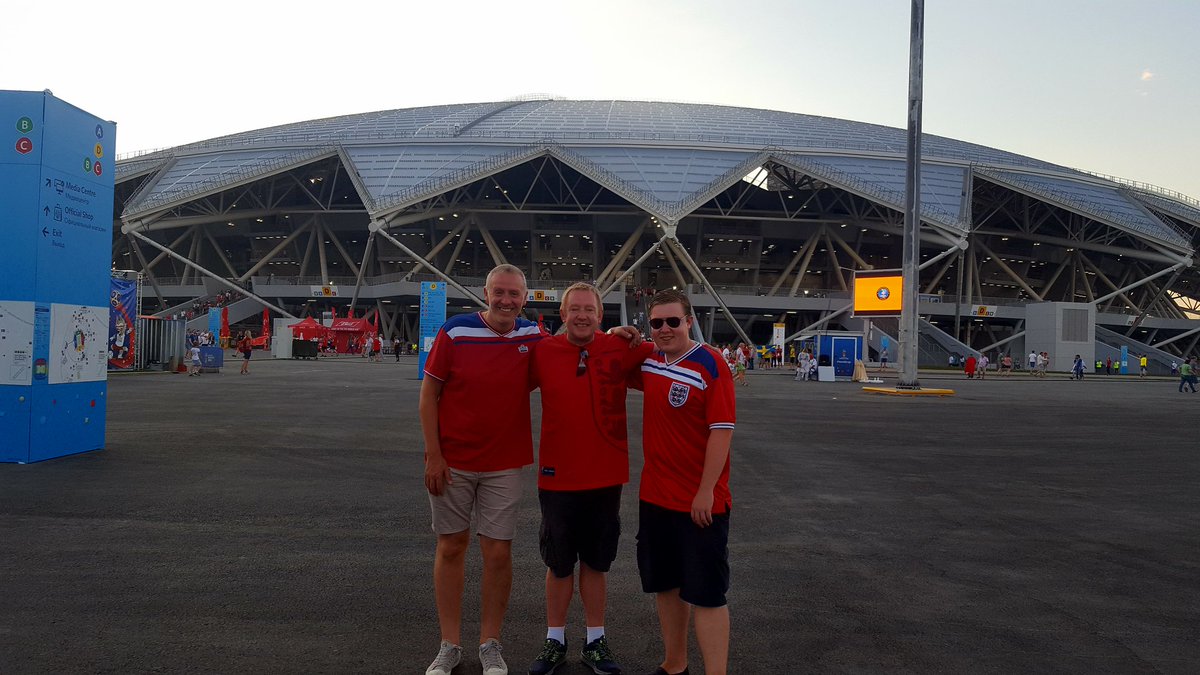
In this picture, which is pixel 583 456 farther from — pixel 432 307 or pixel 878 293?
pixel 878 293

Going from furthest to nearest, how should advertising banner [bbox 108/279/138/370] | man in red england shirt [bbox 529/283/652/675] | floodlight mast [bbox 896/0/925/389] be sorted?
advertising banner [bbox 108/279/138/370] → floodlight mast [bbox 896/0/925/389] → man in red england shirt [bbox 529/283/652/675]

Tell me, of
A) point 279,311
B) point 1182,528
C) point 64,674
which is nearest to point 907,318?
point 1182,528

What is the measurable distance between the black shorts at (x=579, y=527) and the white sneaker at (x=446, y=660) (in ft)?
1.88

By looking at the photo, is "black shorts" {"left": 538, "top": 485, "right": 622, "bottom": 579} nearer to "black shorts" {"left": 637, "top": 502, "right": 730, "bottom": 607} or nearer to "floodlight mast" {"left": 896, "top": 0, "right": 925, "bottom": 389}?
"black shorts" {"left": 637, "top": 502, "right": 730, "bottom": 607}

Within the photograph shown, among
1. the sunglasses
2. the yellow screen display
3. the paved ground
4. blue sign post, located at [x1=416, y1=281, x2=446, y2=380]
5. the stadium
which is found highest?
the stadium

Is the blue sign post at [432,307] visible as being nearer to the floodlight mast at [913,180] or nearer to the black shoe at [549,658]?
the floodlight mast at [913,180]

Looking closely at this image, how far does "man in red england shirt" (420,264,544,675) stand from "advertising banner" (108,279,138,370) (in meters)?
24.8

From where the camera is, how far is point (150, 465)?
27.3 ft

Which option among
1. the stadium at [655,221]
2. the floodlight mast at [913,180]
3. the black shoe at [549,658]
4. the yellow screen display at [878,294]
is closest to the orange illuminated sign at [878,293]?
the yellow screen display at [878,294]

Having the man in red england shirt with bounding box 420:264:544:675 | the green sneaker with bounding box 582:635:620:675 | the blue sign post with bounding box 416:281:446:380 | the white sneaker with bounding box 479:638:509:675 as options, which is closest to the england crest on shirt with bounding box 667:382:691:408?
the man in red england shirt with bounding box 420:264:544:675

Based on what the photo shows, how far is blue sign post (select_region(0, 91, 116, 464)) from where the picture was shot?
851cm

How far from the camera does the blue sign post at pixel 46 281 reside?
8.51 meters

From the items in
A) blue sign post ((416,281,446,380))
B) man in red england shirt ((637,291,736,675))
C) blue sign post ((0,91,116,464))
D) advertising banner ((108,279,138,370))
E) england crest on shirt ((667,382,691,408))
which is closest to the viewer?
man in red england shirt ((637,291,736,675))

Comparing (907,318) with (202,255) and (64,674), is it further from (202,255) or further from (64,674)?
(202,255)
